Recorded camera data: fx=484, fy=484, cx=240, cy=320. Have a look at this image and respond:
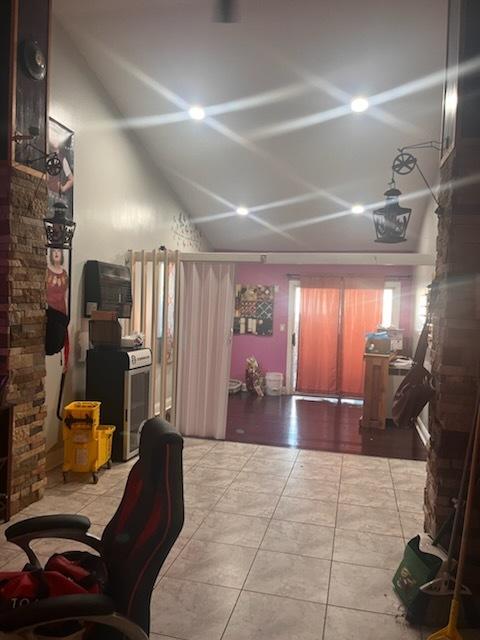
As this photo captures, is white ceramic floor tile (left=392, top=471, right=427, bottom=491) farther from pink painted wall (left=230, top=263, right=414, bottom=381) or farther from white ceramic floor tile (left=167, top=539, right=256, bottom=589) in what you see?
pink painted wall (left=230, top=263, right=414, bottom=381)

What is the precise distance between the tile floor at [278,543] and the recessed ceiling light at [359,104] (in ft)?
10.4

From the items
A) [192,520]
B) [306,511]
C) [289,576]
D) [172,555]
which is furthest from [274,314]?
[289,576]

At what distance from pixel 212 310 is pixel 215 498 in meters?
1.93

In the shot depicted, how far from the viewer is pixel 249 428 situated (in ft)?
18.1

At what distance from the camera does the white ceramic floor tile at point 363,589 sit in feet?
7.47

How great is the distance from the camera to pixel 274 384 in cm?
768

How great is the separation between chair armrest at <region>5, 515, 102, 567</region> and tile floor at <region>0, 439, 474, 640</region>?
0.66 meters

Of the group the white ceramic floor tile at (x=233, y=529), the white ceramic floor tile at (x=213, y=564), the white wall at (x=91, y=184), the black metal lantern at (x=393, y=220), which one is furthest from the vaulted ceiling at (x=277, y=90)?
the white ceramic floor tile at (x=213, y=564)

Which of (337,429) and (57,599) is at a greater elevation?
(57,599)

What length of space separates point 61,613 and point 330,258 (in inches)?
147

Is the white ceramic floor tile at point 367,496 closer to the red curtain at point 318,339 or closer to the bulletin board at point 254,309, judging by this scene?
the red curtain at point 318,339

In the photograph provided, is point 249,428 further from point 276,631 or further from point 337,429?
point 276,631

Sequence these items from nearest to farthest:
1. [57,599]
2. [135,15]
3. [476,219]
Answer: [57,599] < [476,219] < [135,15]

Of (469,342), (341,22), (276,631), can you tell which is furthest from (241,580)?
(341,22)
